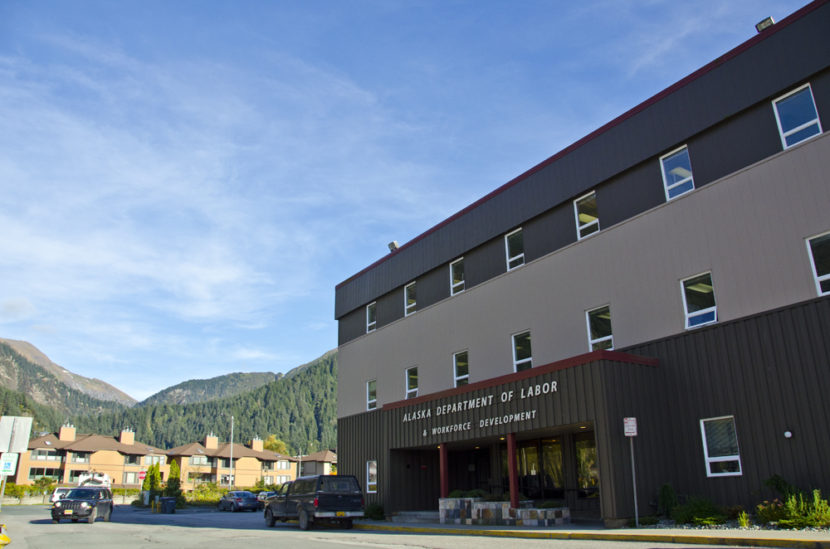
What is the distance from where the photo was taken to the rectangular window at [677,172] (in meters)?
17.5

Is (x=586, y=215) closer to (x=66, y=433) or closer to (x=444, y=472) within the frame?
(x=444, y=472)

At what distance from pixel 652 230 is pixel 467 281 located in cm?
868

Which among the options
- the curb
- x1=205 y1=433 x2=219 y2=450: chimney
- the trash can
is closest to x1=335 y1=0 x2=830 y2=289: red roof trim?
the curb

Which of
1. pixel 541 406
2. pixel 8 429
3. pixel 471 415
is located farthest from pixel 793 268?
pixel 8 429

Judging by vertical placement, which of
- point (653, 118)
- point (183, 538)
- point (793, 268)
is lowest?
point (183, 538)

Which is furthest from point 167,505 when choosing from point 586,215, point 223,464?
point 223,464

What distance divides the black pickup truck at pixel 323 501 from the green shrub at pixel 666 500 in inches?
373

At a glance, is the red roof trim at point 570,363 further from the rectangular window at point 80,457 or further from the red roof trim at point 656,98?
the rectangular window at point 80,457

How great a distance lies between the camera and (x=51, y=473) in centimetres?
7969

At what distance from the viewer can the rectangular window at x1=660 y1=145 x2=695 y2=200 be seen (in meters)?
17.5

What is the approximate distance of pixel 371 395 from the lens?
30078mm

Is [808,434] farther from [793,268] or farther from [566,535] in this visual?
[566,535]

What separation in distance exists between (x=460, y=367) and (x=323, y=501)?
7.92 m

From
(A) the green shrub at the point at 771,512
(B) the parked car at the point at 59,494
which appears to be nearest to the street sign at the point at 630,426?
(A) the green shrub at the point at 771,512
